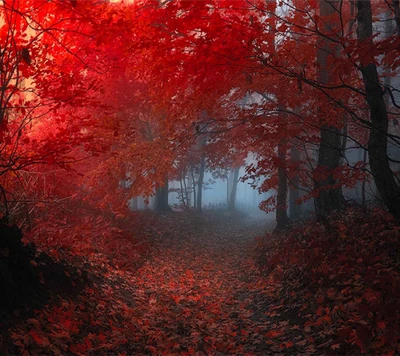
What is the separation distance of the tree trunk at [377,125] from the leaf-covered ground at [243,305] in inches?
37.5

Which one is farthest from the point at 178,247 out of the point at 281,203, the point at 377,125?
the point at 377,125

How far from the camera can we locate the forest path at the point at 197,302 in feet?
20.4

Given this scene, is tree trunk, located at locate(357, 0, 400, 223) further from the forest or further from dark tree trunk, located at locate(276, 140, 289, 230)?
dark tree trunk, located at locate(276, 140, 289, 230)

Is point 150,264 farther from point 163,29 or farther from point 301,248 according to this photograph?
point 163,29

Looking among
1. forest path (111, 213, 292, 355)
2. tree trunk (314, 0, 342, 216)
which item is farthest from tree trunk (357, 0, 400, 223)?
tree trunk (314, 0, 342, 216)

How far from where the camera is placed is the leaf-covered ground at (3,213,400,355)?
5109 millimetres

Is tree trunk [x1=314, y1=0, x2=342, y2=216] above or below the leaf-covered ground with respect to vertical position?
above

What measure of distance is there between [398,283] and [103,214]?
1188 cm

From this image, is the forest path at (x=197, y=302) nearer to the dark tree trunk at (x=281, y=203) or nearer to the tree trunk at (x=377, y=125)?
the dark tree trunk at (x=281, y=203)

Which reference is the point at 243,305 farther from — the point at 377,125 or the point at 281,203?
the point at 281,203

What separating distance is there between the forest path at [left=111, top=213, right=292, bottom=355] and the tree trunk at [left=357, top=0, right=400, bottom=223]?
11.1 feet

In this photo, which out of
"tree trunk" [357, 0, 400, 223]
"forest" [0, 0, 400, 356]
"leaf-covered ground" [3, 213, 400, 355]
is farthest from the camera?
"tree trunk" [357, 0, 400, 223]

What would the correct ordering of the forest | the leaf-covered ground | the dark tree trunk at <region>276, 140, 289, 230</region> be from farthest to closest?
the dark tree trunk at <region>276, 140, 289, 230</region> < the forest < the leaf-covered ground

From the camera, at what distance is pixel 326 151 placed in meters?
11.1
